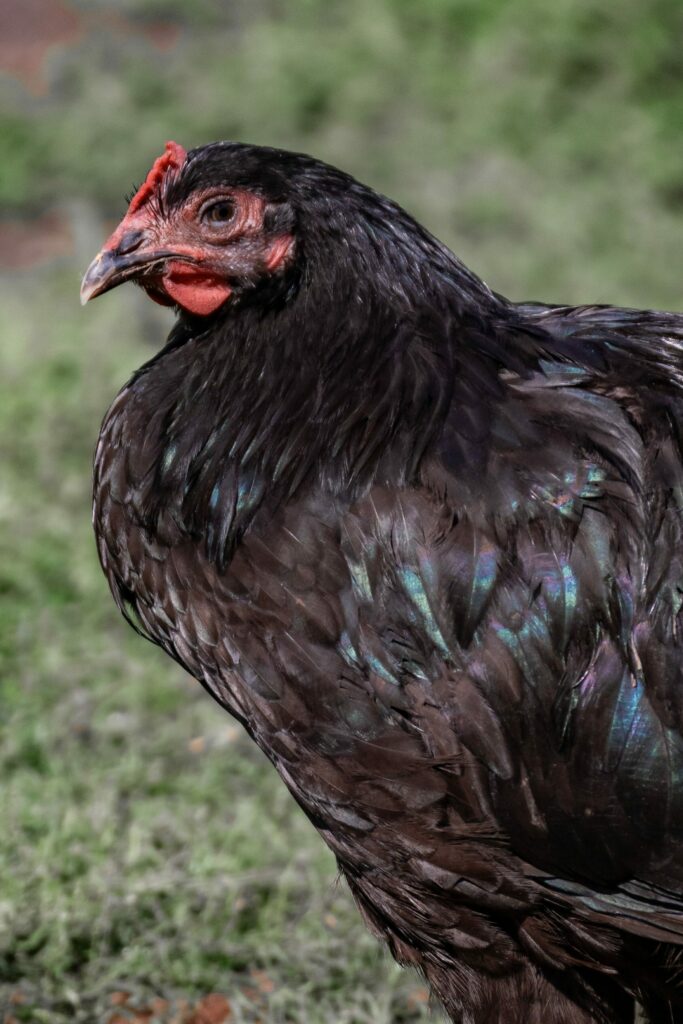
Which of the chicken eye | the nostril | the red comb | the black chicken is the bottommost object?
the black chicken

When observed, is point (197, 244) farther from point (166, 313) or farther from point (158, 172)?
point (166, 313)

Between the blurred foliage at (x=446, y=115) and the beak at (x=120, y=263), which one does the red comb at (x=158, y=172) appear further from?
the blurred foliage at (x=446, y=115)

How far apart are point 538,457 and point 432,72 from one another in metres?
7.93

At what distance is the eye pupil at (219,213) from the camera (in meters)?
2.97

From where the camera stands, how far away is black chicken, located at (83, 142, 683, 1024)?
2.77 metres

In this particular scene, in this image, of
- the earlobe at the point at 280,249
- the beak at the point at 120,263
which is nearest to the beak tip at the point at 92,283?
the beak at the point at 120,263

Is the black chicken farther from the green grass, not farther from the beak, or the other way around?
the green grass

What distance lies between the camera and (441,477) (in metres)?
2.86

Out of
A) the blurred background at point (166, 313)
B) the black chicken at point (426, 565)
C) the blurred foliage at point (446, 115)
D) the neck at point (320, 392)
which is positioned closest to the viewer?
the black chicken at point (426, 565)

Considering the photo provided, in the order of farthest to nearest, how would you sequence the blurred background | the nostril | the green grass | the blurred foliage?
the blurred foliage, the blurred background, the green grass, the nostril

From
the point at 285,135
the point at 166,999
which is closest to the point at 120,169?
the point at 285,135

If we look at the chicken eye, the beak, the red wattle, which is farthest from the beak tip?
the chicken eye

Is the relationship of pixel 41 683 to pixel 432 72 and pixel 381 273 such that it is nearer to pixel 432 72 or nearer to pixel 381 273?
pixel 381 273

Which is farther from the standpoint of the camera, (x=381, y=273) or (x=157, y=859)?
(x=157, y=859)
